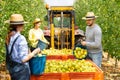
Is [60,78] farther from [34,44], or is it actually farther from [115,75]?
[115,75]

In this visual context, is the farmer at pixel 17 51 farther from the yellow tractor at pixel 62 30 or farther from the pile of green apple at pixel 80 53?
the yellow tractor at pixel 62 30

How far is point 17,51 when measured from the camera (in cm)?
697

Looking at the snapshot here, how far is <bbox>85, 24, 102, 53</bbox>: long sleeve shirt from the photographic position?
1020 centimetres

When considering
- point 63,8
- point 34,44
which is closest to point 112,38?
point 63,8

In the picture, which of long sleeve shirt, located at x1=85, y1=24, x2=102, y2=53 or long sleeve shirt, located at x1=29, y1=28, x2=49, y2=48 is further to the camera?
long sleeve shirt, located at x1=29, y1=28, x2=49, y2=48

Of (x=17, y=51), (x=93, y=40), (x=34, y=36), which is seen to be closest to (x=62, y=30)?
(x=34, y=36)

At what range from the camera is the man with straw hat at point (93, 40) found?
10211 millimetres

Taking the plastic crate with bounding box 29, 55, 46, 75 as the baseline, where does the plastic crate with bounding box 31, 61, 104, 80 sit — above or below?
below

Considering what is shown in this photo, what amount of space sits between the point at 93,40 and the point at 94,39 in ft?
0.30

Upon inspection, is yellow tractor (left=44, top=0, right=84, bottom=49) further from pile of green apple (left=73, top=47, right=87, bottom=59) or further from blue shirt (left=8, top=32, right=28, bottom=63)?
blue shirt (left=8, top=32, right=28, bottom=63)

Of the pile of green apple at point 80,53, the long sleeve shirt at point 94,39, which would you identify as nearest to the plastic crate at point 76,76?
the long sleeve shirt at point 94,39

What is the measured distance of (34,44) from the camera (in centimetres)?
1320

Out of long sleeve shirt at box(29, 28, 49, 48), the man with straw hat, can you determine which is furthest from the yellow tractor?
the man with straw hat

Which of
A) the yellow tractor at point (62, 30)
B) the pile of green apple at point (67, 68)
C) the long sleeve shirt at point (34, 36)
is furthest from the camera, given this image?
the yellow tractor at point (62, 30)
